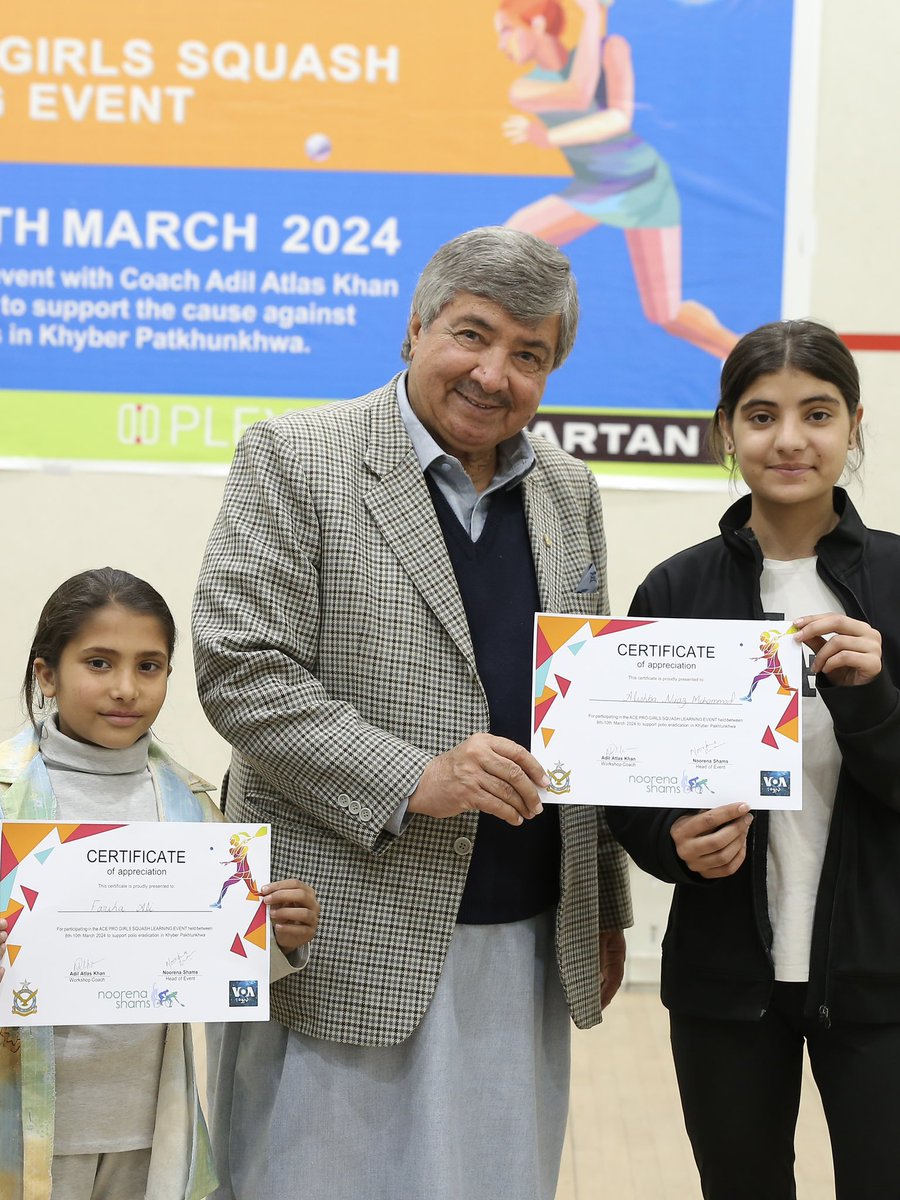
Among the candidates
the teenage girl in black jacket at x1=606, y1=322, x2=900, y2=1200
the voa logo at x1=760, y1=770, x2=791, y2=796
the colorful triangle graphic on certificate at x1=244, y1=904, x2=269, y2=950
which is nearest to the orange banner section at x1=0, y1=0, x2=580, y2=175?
the teenage girl in black jacket at x1=606, y1=322, x2=900, y2=1200

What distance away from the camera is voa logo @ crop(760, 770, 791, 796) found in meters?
1.65

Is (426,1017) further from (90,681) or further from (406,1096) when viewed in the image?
(90,681)

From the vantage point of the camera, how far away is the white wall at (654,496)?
13.9ft

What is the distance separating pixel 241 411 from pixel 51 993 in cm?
295

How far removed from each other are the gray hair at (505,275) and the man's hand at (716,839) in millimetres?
727

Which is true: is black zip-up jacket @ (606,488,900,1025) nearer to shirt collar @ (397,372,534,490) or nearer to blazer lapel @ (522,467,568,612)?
blazer lapel @ (522,467,568,612)

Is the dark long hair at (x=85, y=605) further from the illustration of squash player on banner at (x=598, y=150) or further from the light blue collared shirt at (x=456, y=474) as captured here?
the illustration of squash player on banner at (x=598, y=150)

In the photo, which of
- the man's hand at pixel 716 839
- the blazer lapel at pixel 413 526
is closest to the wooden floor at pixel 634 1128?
the man's hand at pixel 716 839

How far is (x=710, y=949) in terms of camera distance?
1.76 m

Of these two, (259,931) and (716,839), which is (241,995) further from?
(716,839)

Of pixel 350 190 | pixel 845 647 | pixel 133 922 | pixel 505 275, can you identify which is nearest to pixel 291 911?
pixel 133 922

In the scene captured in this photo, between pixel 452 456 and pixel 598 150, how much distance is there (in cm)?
276

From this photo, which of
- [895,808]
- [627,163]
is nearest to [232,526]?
[895,808]

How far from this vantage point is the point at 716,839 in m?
1.66
